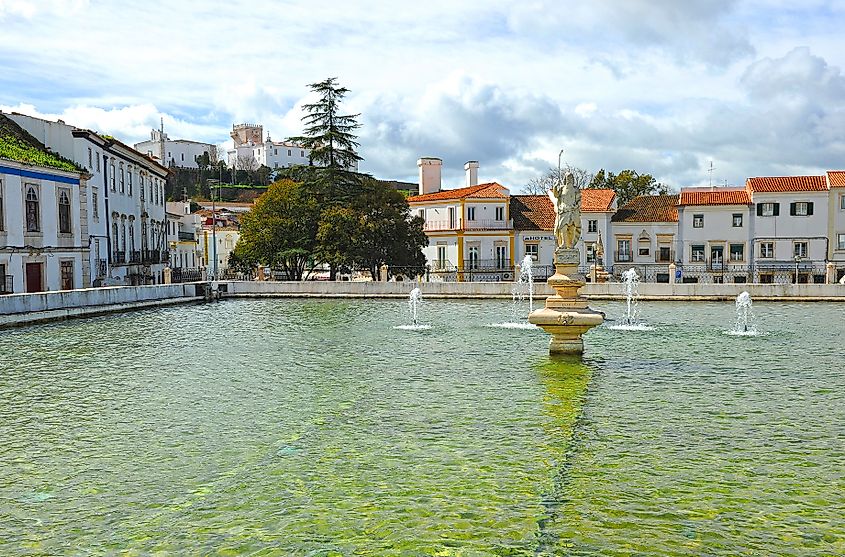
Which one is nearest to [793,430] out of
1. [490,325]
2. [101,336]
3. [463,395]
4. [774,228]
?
[463,395]

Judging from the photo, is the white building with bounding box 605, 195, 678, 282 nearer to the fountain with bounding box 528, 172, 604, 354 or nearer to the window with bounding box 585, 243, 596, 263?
the window with bounding box 585, 243, 596, 263

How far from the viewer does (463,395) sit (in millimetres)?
13227

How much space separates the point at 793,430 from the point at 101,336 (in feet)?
59.3

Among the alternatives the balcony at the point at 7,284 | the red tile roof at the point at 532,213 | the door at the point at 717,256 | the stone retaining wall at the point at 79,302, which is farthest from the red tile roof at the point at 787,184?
the balcony at the point at 7,284

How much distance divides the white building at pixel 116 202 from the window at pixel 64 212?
3.35 ft

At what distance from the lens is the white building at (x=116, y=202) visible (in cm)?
3838

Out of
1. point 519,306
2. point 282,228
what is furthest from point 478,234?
point 519,306

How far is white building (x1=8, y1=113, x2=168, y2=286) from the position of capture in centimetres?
3838

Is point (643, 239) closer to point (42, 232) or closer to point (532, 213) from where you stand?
point (532, 213)

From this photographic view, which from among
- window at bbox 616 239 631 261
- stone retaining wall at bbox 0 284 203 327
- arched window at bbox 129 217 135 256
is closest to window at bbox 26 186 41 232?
stone retaining wall at bbox 0 284 203 327

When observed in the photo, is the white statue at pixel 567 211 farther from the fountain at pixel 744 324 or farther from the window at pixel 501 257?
the window at pixel 501 257

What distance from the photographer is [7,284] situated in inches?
1277

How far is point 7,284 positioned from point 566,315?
1009 inches

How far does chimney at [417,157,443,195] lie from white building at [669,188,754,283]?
20.4 m
